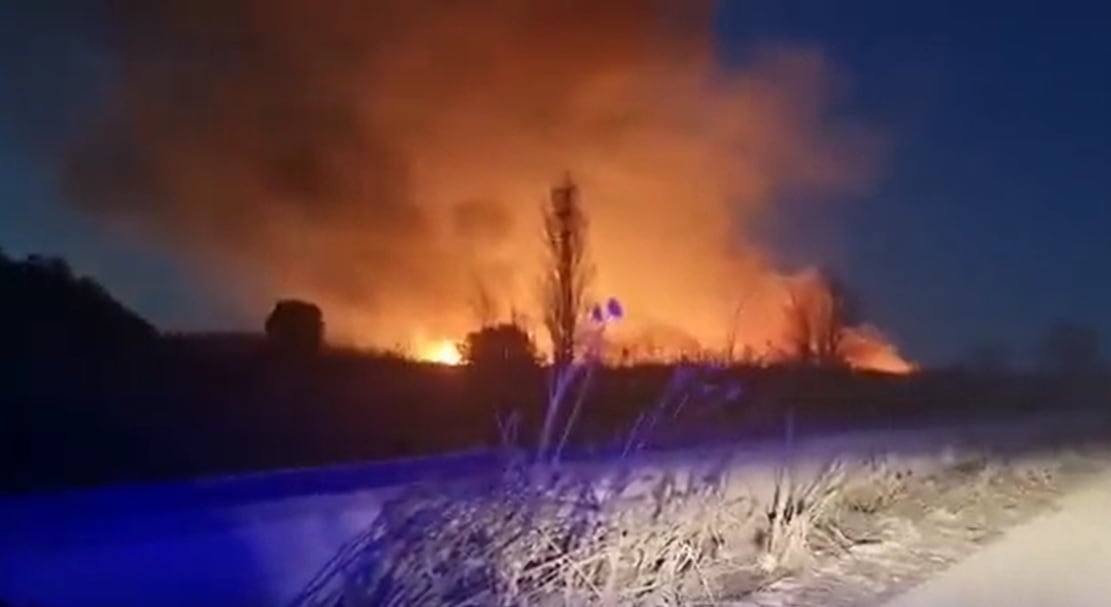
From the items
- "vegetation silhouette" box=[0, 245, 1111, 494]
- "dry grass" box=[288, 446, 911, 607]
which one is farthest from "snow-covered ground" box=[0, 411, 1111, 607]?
"vegetation silhouette" box=[0, 245, 1111, 494]

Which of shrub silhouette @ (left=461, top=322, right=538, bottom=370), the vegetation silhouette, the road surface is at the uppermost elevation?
shrub silhouette @ (left=461, top=322, right=538, bottom=370)

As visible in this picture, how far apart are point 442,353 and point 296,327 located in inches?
47.1

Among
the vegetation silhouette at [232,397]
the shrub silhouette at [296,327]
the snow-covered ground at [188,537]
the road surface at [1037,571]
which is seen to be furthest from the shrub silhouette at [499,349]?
the road surface at [1037,571]

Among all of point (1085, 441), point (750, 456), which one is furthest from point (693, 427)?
point (1085, 441)

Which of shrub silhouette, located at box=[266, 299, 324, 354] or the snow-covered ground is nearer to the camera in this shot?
the snow-covered ground

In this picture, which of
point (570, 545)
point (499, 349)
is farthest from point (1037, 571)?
point (499, 349)

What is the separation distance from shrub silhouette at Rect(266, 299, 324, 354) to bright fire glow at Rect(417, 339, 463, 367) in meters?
0.82

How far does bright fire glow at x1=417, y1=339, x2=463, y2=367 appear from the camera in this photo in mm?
11789

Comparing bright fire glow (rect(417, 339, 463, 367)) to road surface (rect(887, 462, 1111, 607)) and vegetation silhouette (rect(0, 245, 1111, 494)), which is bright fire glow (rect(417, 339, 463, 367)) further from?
road surface (rect(887, 462, 1111, 607))

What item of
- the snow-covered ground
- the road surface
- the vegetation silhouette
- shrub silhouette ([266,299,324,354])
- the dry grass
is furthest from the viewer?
shrub silhouette ([266,299,324,354])

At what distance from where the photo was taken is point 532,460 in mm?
8508

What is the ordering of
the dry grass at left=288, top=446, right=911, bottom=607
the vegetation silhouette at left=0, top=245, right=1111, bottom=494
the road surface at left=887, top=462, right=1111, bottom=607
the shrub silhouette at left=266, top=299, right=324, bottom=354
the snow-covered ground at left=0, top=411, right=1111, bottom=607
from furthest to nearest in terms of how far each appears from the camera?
the shrub silhouette at left=266, top=299, right=324, bottom=354
the vegetation silhouette at left=0, top=245, right=1111, bottom=494
the road surface at left=887, top=462, right=1111, bottom=607
the dry grass at left=288, top=446, right=911, bottom=607
the snow-covered ground at left=0, top=411, right=1111, bottom=607

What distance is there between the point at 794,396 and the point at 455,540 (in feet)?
27.4

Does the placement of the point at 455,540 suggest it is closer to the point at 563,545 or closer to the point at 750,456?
the point at 563,545
